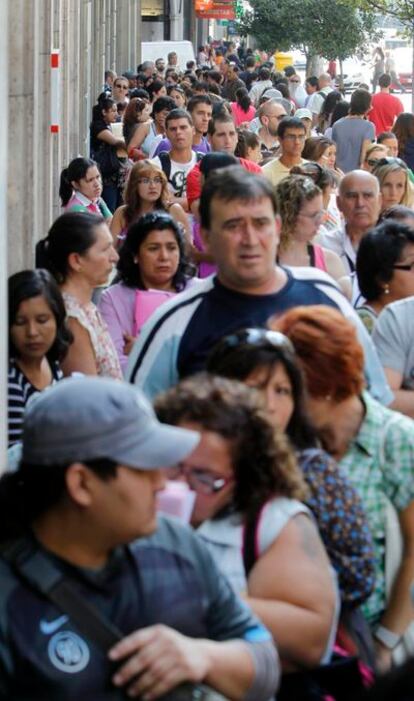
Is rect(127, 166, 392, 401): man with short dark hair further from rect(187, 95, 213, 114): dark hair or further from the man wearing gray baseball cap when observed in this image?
rect(187, 95, 213, 114): dark hair

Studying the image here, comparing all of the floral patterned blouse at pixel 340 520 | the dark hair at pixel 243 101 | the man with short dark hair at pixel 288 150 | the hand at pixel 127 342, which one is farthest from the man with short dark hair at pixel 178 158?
the dark hair at pixel 243 101

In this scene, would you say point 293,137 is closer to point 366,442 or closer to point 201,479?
point 366,442

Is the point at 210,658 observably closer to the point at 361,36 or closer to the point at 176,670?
the point at 176,670

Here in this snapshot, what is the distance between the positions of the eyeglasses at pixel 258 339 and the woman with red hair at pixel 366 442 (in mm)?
278

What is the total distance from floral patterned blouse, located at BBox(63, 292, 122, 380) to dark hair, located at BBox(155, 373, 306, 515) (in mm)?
3437

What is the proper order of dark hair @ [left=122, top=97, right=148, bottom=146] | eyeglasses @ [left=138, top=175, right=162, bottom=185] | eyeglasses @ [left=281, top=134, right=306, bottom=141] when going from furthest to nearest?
→ dark hair @ [left=122, top=97, right=148, bottom=146]
eyeglasses @ [left=281, top=134, right=306, bottom=141]
eyeglasses @ [left=138, top=175, right=162, bottom=185]

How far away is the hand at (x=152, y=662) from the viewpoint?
311cm

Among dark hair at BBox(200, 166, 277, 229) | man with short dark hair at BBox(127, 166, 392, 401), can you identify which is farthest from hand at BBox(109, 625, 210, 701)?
dark hair at BBox(200, 166, 277, 229)

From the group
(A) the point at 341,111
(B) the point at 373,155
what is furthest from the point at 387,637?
(A) the point at 341,111

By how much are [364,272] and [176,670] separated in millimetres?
4573

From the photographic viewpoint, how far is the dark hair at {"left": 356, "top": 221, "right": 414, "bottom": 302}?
7500 millimetres

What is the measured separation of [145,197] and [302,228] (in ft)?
6.21

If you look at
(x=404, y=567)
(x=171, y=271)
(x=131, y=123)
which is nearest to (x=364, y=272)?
(x=171, y=271)

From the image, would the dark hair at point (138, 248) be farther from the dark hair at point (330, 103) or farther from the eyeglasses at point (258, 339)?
the dark hair at point (330, 103)
